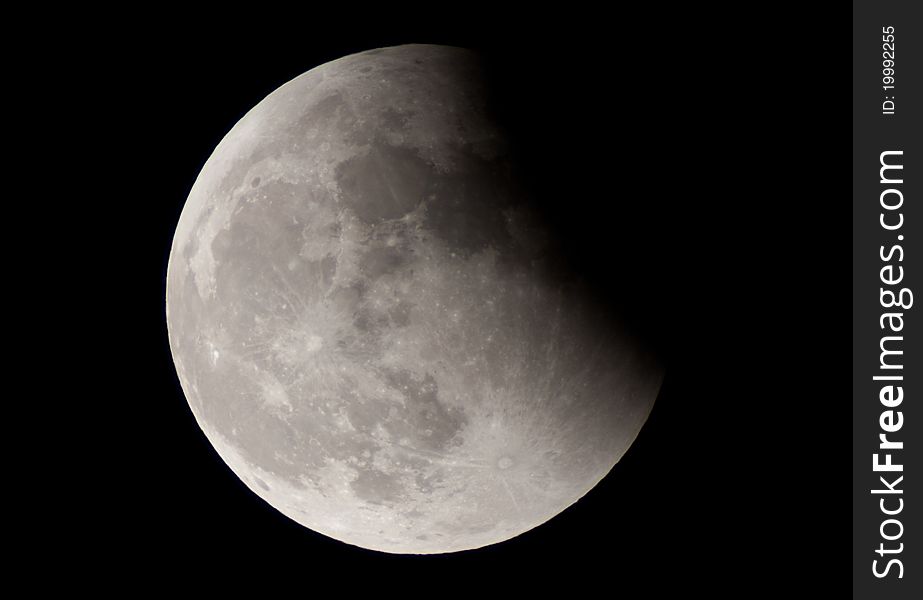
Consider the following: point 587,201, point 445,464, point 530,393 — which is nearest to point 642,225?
point 587,201

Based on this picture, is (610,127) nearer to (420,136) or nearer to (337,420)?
(420,136)

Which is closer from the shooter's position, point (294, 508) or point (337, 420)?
point (337, 420)

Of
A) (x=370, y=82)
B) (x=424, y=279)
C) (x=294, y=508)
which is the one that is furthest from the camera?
(x=294, y=508)

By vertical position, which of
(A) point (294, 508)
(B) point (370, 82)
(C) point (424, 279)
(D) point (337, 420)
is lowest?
(A) point (294, 508)

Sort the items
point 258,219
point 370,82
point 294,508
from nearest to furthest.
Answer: point 258,219
point 370,82
point 294,508

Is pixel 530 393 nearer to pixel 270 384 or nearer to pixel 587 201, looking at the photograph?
pixel 587 201

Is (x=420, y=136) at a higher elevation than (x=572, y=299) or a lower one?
higher
